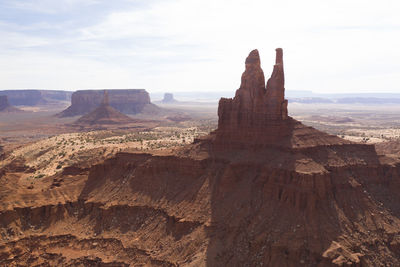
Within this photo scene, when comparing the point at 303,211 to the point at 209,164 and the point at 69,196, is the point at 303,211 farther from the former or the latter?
the point at 69,196

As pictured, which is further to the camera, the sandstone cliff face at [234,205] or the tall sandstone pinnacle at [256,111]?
the tall sandstone pinnacle at [256,111]

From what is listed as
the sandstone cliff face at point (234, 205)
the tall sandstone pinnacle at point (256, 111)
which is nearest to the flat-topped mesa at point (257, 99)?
the tall sandstone pinnacle at point (256, 111)

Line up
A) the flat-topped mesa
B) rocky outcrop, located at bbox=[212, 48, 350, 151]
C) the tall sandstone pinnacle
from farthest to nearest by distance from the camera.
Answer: the flat-topped mesa → the tall sandstone pinnacle → rocky outcrop, located at bbox=[212, 48, 350, 151]

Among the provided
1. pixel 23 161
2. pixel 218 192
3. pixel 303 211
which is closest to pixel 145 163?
pixel 218 192

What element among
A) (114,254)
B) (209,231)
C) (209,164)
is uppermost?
(209,164)

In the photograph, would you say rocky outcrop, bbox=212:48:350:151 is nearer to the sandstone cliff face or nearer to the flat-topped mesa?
the flat-topped mesa

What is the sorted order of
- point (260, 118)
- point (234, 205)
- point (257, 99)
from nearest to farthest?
point (234, 205), point (260, 118), point (257, 99)

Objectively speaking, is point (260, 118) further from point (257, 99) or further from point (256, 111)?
point (257, 99)

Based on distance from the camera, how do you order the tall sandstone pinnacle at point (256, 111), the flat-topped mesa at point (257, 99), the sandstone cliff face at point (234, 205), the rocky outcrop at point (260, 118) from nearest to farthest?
the sandstone cliff face at point (234, 205), the rocky outcrop at point (260, 118), the tall sandstone pinnacle at point (256, 111), the flat-topped mesa at point (257, 99)

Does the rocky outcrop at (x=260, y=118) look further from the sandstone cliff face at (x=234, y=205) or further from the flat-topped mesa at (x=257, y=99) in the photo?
the sandstone cliff face at (x=234, y=205)

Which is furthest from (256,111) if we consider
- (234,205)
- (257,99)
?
(234,205)

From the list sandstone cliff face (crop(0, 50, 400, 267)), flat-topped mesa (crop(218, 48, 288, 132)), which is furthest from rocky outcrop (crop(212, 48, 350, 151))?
sandstone cliff face (crop(0, 50, 400, 267))
